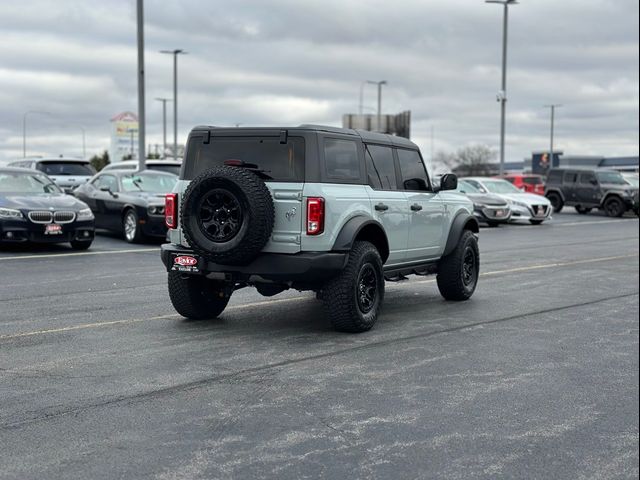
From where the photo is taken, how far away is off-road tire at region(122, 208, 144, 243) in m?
17.4

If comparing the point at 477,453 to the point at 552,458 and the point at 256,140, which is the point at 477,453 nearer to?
the point at 552,458

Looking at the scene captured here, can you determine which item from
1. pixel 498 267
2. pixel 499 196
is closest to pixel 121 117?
pixel 499 196

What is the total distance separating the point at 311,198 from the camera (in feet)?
25.0

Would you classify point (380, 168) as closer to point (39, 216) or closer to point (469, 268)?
point (469, 268)

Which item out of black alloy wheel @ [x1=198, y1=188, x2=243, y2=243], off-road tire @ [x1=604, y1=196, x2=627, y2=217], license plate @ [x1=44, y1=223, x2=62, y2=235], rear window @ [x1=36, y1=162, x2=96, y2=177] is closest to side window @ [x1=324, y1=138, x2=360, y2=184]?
black alloy wheel @ [x1=198, y1=188, x2=243, y2=243]

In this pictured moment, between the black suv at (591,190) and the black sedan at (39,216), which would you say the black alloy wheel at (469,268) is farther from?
the black suv at (591,190)

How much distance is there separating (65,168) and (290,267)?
21077 millimetres

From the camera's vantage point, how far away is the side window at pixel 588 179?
115 feet

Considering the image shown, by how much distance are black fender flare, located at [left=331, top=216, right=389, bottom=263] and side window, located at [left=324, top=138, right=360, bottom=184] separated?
0.44m

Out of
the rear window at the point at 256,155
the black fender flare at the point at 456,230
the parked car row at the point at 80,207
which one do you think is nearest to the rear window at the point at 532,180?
the parked car row at the point at 80,207

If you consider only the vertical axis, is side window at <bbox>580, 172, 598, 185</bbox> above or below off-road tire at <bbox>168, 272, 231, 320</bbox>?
above

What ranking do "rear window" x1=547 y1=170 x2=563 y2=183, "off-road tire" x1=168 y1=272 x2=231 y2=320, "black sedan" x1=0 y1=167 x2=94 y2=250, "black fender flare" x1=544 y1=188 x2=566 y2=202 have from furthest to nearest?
"rear window" x1=547 y1=170 x2=563 y2=183 < "black fender flare" x1=544 y1=188 x2=566 y2=202 < "black sedan" x1=0 y1=167 x2=94 y2=250 < "off-road tire" x1=168 y1=272 x2=231 y2=320

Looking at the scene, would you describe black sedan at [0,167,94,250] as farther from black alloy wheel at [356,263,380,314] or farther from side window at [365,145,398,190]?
black alloy wheel at [356,263,380,314]

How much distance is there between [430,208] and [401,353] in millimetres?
2847
